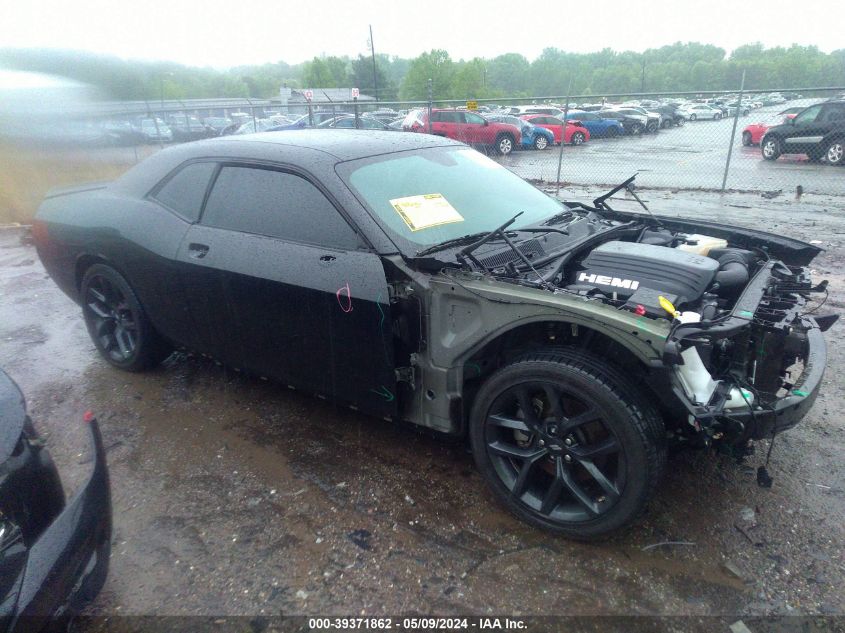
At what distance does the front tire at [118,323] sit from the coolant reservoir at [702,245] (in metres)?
3.39

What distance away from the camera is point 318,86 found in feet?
185

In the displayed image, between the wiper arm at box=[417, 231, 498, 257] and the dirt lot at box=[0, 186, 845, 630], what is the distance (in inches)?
44.7

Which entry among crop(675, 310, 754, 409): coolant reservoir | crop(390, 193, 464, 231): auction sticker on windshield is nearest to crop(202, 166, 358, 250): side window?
crop(390, 193, 464, 231): auction sticker on windshield

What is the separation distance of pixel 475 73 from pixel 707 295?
1781 inches

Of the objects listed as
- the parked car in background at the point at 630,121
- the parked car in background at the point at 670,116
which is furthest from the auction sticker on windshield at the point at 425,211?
the parked car in background at the point at 670,116

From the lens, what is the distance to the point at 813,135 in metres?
14.0

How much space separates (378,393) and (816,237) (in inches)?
272

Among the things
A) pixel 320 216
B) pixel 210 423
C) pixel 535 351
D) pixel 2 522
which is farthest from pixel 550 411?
pixel 210 423

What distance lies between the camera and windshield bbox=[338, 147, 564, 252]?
9.44ft

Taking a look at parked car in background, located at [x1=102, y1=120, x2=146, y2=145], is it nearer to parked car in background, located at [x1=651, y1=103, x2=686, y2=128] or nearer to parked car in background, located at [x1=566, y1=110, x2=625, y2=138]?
parked car in background, located at [x1=566, y1=110, x2=625, y2=138]

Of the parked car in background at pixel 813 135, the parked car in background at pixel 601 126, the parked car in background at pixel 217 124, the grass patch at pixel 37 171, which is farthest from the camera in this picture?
the parked car in background at pixel 601 126

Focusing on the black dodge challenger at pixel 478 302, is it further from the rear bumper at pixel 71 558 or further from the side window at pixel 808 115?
the side window at pixel 808 115

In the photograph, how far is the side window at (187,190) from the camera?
3.46 metres

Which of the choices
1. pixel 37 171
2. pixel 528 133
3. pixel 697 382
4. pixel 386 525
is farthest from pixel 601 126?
pixel 386 525
